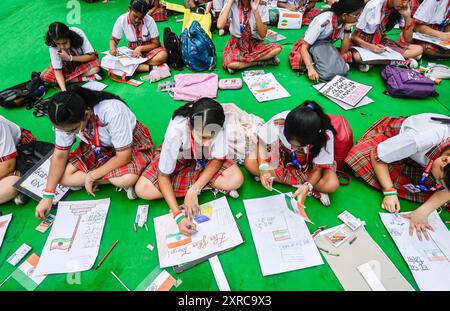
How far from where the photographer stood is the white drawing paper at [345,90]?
8.24ft

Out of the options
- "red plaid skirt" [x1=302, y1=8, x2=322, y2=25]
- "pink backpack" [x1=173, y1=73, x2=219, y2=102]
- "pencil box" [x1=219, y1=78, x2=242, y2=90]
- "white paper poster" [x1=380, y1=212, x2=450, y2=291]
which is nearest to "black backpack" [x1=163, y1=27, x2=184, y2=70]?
"pink backpack" [x1=173, y1=73, x2=219, y2=102]

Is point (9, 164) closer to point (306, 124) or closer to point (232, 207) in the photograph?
point (232, 207)

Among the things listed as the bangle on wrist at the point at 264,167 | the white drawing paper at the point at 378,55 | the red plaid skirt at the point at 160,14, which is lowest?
the bangle on wrist at the point at 264,167

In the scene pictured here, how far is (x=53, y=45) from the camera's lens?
250cm

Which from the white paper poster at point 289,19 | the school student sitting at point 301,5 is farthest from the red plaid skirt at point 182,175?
the school student sitting at point 301,5

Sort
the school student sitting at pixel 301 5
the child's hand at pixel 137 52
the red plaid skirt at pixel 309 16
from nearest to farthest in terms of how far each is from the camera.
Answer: the child's hand at pixel 137 52 < the red plaid skirt at pixel 309 16 < the school student sitting at pixel 301 5

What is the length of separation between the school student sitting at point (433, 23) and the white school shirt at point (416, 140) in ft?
Answer: 6.62

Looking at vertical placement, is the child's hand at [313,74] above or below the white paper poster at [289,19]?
below

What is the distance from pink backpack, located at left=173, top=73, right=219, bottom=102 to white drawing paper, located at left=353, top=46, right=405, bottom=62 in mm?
1552

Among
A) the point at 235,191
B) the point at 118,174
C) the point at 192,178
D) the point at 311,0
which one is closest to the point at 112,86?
the point at 118,174

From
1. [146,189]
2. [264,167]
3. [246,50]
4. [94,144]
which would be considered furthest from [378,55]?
[94,144]

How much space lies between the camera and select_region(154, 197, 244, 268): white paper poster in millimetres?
1523

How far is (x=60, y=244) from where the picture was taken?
1.58 m

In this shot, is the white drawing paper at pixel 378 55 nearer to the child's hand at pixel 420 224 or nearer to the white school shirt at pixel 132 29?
the child's hand at pixel 420 224
